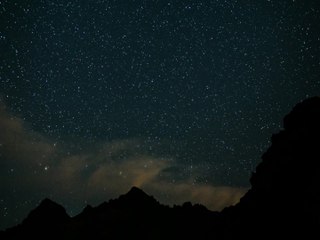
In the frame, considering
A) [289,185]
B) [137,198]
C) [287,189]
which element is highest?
[137,198]

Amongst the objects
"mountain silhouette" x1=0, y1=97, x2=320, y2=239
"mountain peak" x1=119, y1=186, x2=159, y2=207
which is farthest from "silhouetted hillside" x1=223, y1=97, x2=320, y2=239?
"mountain peak" x1=119, y1=186, x2=159, y2=207

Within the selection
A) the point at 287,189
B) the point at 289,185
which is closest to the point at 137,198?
the point at 287,189

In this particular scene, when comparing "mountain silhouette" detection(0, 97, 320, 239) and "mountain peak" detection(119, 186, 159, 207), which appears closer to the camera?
"mountain silhouette" detection(0, 97, 320, 239)

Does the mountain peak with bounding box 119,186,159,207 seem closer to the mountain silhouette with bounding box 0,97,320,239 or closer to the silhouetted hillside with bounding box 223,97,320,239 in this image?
the mountain silhouette with bounding box 0,97,320,239

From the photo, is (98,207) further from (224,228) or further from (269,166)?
(269,166)

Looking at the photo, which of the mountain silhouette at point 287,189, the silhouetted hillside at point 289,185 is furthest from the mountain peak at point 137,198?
the silhouetted hillside at point 289,185

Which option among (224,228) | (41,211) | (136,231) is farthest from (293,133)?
(41,211)

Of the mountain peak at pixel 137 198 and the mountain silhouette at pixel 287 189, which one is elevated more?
the mountain peak at pixel 137 198

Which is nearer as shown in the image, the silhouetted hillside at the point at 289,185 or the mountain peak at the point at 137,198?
the silhouetted hillside at the point at 289,185

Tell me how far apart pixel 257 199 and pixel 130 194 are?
35.0m

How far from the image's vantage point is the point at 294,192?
1989 centimetres

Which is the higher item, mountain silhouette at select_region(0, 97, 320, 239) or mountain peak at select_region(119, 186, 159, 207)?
mountain peak at select_region(119, 186, 159, 207)

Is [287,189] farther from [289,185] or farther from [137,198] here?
[137,198]

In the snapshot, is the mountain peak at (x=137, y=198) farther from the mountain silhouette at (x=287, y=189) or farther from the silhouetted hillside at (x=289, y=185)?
the silhouetted hillside at (x=289, y=185)
